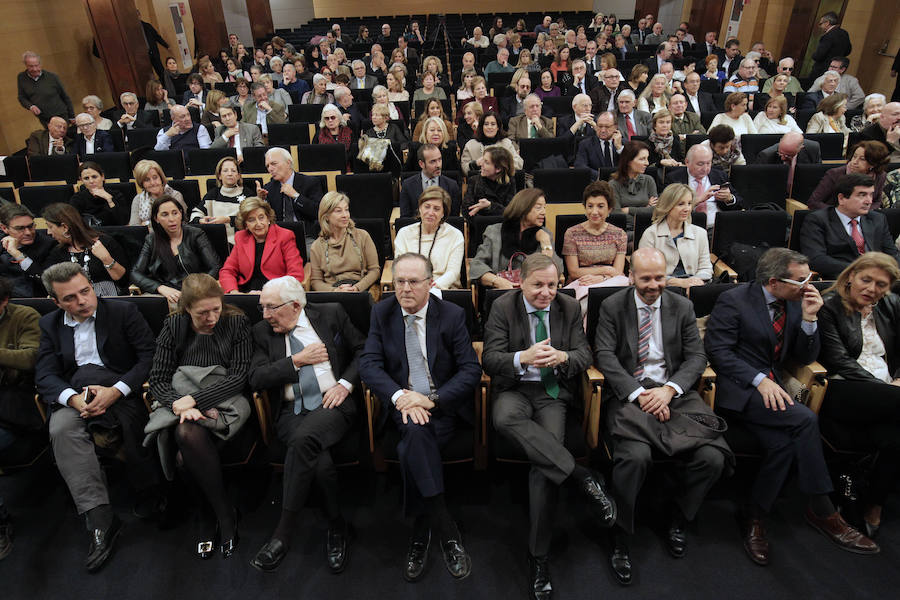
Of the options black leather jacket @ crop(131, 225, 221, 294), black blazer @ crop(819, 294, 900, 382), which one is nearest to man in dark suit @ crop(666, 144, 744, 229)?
black blazer @ crop(819, 294, 900, 382)

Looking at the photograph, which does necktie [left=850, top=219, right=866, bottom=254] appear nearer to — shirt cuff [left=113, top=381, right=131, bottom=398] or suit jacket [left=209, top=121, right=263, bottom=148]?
shirt cuff [left=113, top=381, right=131, bottom=398]

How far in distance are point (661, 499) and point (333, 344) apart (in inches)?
65.3

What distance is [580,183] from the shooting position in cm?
420

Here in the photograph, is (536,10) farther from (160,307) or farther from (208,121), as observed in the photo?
(160,307)

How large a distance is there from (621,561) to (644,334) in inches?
37.2

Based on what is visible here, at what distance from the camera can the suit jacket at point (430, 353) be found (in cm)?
240

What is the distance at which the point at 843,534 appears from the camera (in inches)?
90.0

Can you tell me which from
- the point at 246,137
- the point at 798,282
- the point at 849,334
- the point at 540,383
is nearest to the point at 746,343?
the point at 798,282

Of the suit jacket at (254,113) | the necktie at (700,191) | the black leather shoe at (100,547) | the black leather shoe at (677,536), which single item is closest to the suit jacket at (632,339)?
the black leather shoe at (677,536)

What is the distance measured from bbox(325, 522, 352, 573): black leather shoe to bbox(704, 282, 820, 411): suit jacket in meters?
1.73

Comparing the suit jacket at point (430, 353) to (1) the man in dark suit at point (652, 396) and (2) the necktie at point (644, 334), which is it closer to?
(1) the man in dark suit at point (652, 396)

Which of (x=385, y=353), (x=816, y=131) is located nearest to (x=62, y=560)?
(x=385, y=353)

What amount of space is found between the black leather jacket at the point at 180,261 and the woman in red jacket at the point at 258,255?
173 millimetres

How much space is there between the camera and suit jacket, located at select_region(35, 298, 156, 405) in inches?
100.0
